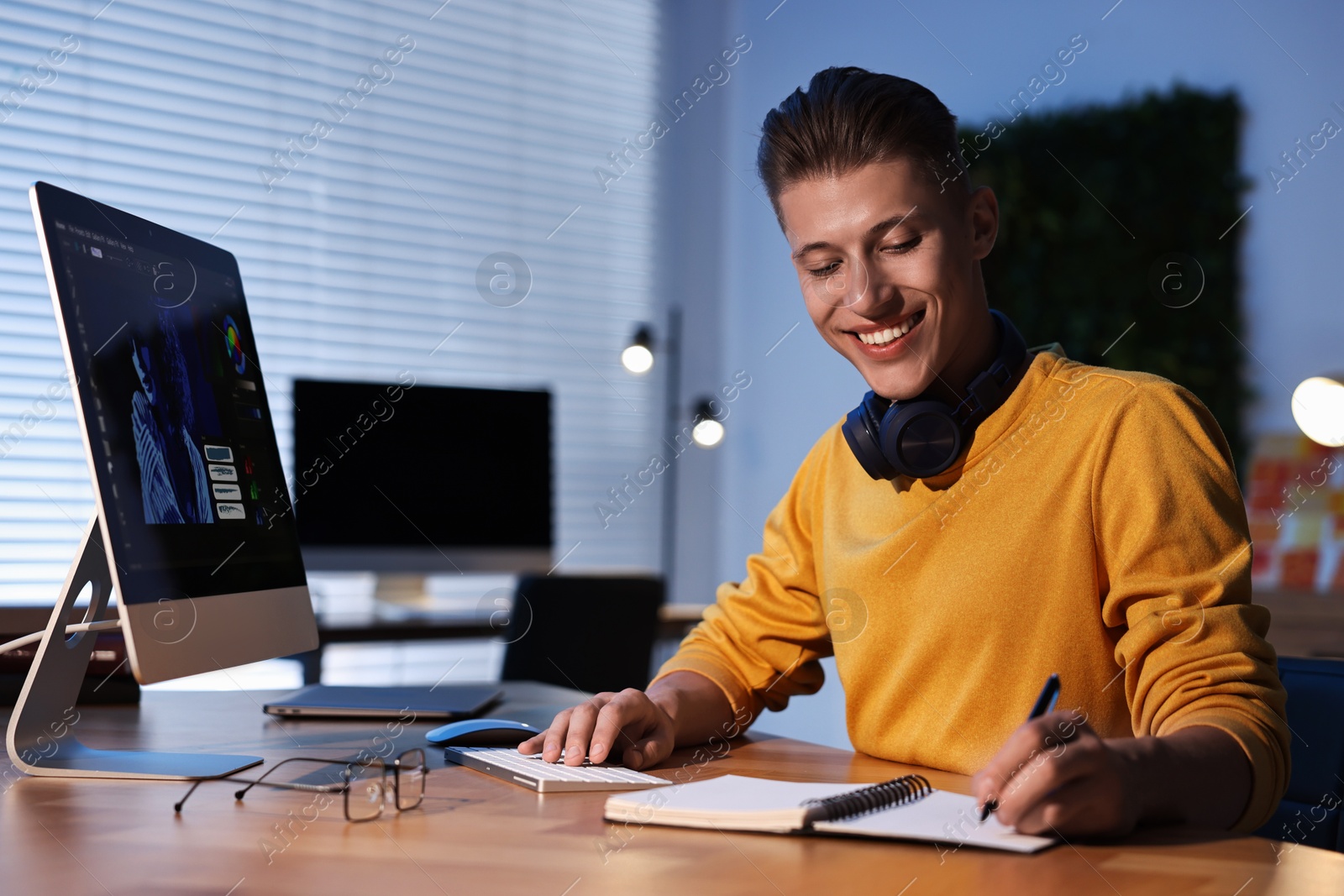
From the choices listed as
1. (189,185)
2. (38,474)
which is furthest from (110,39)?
(38,474)

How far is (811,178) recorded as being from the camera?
128 centimetres

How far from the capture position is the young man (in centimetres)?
108

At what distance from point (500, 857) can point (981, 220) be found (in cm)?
96

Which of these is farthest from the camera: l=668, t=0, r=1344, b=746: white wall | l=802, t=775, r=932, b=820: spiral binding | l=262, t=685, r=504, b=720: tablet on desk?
l=668, t=0, r=1344, b=746: white wall

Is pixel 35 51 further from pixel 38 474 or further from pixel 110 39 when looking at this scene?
pixel 38 474

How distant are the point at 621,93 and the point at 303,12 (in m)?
1.44

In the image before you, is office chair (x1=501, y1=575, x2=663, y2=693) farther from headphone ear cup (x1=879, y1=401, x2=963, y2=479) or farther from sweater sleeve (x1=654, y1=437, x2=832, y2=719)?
headphone ear cup (x1=879, y1=401, x2=963, y2=479)

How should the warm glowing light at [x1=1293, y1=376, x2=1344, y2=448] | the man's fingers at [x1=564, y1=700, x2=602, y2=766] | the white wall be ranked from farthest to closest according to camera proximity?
the white wall, the warm glowing light at [x1=1293, y1=376, x2=1344, y2=448], the man's fingers at [x1=564, y1=700, x2=602, y2=766]

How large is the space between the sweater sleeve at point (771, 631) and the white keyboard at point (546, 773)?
31cm

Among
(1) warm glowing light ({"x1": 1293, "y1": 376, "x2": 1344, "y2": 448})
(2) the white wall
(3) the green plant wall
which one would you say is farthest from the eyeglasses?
(3) the green plant wall

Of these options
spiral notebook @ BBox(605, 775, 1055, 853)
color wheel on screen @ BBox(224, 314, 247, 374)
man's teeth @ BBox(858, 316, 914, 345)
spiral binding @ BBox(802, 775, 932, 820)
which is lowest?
spiral notebook @ BBox(605, 775, 1055, 853)

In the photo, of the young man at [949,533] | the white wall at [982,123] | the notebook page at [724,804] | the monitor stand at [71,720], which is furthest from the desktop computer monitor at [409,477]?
the notebook page at [724,804]

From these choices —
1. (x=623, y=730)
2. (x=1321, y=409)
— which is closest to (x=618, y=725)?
(x=623, y=730)

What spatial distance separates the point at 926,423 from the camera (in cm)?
124
